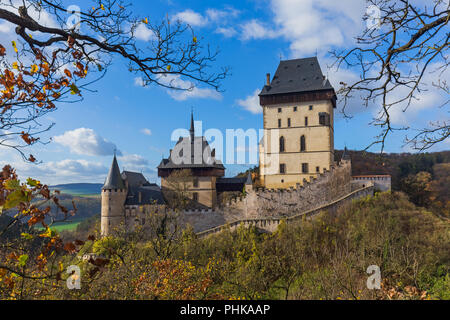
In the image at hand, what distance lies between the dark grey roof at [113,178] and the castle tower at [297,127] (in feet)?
43.7

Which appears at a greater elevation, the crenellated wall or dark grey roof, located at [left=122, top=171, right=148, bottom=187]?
dark grey roof, located at [left=122, top=171, right=148, bottom=187]

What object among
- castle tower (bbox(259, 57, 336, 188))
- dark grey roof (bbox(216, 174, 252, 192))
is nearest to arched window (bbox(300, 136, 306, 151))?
castle tower (bbox(259, 57, 336, 188))

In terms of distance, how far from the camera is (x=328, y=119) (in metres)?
26.7

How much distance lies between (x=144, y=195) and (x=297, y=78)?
18250 mm

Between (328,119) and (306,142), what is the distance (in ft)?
9.09

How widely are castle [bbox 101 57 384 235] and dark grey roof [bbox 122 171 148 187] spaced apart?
202 millimetres

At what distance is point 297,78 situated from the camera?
2855 cm

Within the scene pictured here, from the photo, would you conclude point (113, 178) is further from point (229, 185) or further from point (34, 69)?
point (34, 69)

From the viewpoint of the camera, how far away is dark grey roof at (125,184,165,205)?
89.6ft

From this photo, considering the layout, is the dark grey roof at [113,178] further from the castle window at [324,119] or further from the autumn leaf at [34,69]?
the autumn leaf at [34,69]

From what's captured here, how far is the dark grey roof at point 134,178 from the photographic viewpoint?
29645 millimetres

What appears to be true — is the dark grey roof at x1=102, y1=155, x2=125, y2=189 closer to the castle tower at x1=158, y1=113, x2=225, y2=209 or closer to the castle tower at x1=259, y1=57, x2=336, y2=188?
the castle tower at x1=158, y1=113, x2=225, y2=209
